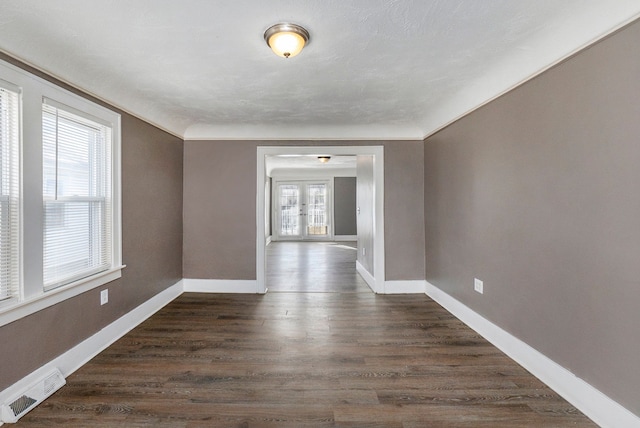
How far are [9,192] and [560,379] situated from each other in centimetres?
357

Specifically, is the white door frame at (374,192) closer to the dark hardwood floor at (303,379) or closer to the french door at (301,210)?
the dark hardwood floor at (303,379)

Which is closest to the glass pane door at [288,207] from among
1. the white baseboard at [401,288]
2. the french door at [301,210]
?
the french door at [301,210]

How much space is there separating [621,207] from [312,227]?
9.02m

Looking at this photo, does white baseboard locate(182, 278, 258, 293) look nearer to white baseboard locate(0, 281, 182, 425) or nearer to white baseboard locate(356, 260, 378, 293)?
white baseboard locate(0, 281, 182, 425)

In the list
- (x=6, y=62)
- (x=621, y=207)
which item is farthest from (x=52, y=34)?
(x=621, y=207)

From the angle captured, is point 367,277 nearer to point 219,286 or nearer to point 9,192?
point 219,286

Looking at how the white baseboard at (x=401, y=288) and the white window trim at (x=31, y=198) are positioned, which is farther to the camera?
the white baseboard at (x=401, y=288)

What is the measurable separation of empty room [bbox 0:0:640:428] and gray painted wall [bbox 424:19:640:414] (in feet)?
0.04

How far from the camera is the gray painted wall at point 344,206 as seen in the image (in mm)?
10195

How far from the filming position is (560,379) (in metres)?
1.96

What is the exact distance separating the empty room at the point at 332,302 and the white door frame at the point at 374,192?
0.53 meters

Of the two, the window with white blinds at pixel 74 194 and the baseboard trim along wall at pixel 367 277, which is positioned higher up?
the window with white blinds at pixel 74 194

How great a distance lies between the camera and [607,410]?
1656mm

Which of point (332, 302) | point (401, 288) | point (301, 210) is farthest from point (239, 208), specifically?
point (301, 210)
